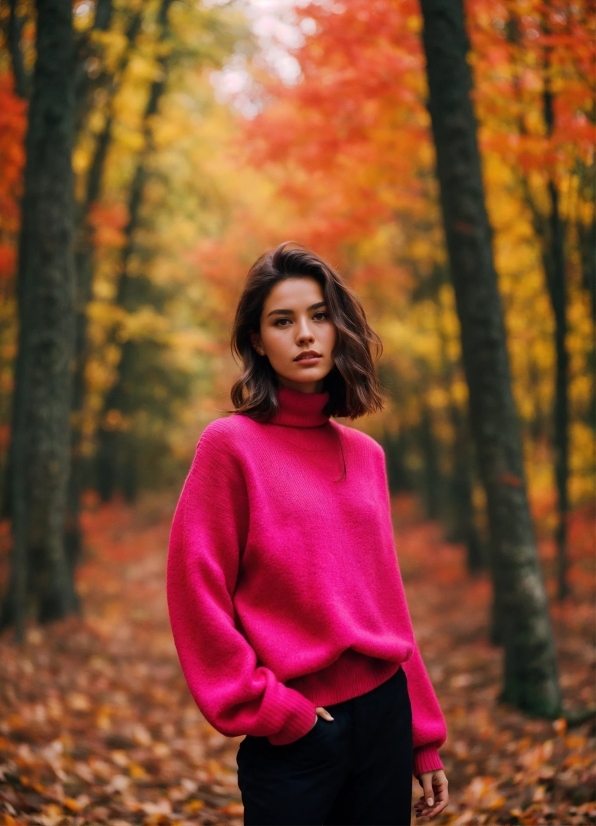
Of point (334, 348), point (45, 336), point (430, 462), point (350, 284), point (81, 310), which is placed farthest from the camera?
point (430, 462)

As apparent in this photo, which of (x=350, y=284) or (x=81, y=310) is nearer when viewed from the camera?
(x=350, y=284)

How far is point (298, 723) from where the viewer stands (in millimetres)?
2053

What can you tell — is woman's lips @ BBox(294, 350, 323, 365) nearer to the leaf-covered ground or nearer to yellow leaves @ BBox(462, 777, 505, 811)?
the leaf-covered ground

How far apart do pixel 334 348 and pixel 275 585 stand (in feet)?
2.56

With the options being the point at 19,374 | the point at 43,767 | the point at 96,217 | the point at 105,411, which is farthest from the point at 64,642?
the point at 105,411

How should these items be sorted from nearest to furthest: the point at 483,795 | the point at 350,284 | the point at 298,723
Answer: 1. the point at 298,723
2. the point at 483,795
3. the point at 350,284

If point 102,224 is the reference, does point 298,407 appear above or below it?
below

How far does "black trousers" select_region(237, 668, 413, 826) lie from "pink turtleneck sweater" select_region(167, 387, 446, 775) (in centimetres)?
7

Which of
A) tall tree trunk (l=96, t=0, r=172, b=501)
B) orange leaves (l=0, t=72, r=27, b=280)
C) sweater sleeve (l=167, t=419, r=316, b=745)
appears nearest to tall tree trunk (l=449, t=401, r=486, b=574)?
tall tree trunk (l=96, t=0, r=172, b=501)

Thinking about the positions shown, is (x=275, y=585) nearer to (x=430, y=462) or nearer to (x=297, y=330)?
(x=297, y=330)

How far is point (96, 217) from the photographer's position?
36.1 feet

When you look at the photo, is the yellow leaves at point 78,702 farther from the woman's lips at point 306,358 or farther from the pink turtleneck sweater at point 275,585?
the woman's lips at point 306,358

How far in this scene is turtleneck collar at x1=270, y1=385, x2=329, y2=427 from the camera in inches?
96.7

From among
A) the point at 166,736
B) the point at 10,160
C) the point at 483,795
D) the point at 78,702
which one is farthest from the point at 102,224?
the point at 483,795
